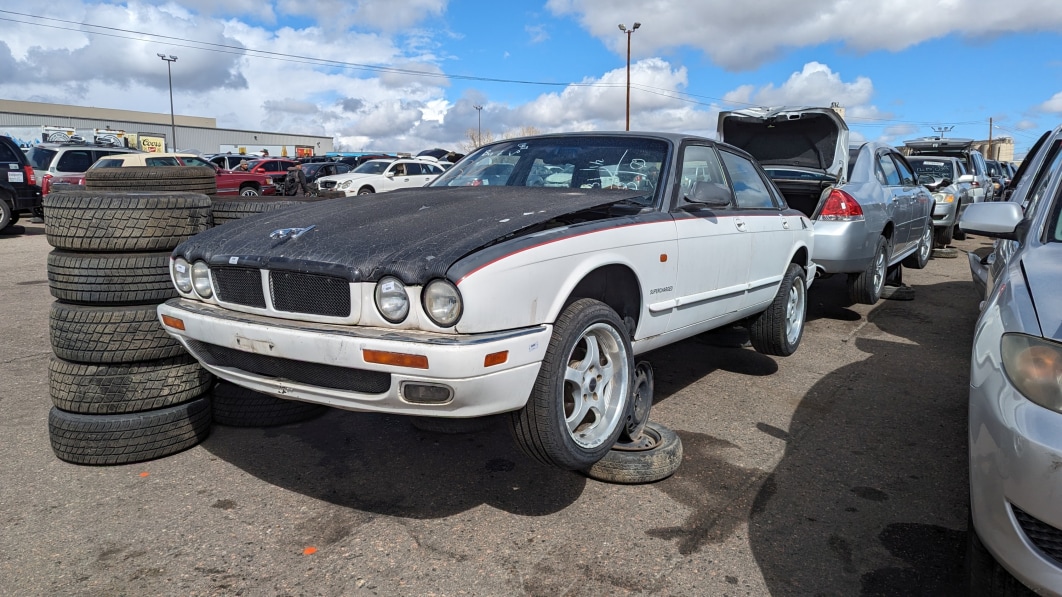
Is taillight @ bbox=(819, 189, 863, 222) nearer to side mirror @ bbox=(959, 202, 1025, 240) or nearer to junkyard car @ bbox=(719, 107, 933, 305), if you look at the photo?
junkyard car @ bbox=(719, 107, 933, 305)

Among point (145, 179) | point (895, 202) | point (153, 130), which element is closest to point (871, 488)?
point (145, 179)

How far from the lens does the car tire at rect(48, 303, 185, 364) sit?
3400 millimetres

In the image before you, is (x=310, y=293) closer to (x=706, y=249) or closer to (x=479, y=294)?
(x=479, y=294)

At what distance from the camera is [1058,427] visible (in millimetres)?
1842

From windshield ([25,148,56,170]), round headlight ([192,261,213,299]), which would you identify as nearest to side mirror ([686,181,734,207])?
round headlight ([192,261,213,299])

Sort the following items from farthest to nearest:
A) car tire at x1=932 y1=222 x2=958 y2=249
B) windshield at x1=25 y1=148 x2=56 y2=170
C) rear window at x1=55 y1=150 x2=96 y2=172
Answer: windshield at x1=25 y1=148 x2=56 y2=170 → rear window at x1=55 y1=150 x2=96 y2=172 → car tire at x1=932 y1=222 x2=958 y2=249

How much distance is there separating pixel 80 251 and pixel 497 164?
2288 millimetres

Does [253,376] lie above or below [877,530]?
above

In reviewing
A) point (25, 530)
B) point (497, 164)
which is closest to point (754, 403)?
point (497, 164)

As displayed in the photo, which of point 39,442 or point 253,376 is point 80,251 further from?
point 253,376

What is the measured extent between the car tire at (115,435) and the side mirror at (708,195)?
2847 millimetres

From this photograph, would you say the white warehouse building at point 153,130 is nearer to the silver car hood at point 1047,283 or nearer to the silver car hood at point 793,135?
the silver car hood at point 793,135

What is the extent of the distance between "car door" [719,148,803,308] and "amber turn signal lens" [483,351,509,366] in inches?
91.7

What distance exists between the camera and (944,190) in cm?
1166
